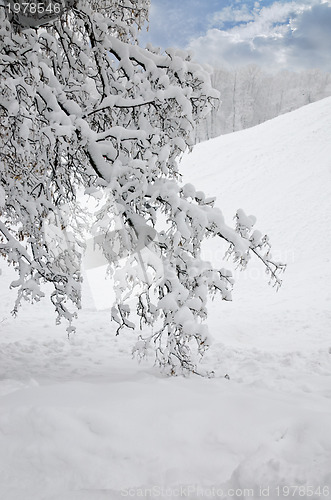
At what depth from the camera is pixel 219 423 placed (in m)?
2.65

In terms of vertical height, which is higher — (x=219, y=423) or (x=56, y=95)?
(x=56, y=95)

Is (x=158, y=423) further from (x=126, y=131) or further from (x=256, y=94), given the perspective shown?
(x=256, y=94)

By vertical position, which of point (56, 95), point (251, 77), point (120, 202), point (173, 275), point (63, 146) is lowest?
point (173, 275)

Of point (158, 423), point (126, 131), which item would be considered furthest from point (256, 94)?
point (158, 423)

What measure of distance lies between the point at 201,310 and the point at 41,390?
1.87 metres

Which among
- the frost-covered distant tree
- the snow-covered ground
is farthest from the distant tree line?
the frost-covered distant tree

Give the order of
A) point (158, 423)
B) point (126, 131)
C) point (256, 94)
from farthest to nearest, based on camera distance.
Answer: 1. point (256, 94)
2. point (126, 131)
3. point (158, 423)

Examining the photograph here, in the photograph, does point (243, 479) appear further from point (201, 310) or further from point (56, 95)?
point (56, 95)

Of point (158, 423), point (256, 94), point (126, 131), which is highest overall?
point (256, 94)

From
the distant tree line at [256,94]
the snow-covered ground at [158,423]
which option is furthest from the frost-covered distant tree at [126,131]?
the distant tree line at [256,94]

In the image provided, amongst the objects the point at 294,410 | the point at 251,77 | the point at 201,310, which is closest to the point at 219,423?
the point at 294,410

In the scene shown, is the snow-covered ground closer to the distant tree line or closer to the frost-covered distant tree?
the frost-covered distant tree

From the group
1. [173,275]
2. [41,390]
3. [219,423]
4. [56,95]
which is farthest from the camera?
[173,275]

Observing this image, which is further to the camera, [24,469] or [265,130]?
[265,130]
